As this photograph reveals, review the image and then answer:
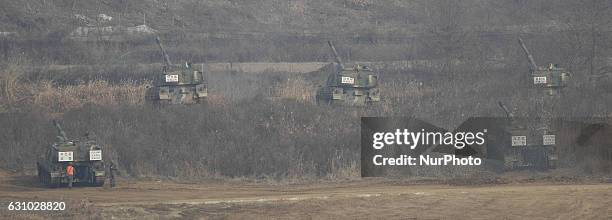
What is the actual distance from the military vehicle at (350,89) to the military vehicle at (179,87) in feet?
12.0

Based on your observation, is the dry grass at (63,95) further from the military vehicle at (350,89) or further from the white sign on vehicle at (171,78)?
the military vehicle at (350,89)

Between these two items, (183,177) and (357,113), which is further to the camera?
(357,113)

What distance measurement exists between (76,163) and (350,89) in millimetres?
12641

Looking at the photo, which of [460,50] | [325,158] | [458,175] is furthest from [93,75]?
[458,175]

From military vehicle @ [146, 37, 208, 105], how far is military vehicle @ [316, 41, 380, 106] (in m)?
3.66

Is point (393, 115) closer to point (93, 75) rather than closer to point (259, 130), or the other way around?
point (259, 130)

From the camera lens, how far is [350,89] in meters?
32.5

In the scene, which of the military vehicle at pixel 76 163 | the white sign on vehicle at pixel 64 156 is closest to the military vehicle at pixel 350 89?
the military vehicle at pixel 76 163

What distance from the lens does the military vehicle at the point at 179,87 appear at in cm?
3181

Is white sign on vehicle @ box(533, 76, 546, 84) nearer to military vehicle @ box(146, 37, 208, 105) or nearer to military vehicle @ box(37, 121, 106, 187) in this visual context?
military vehicle @ box(146, 37, 208, 105)

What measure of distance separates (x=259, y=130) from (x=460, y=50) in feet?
48.8

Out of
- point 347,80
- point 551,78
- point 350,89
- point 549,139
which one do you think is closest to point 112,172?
point 549,139

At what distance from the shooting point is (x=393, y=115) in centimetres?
2873

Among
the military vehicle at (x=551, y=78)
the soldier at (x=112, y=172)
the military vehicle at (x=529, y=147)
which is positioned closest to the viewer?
the soldier at (x=112, y=172)
